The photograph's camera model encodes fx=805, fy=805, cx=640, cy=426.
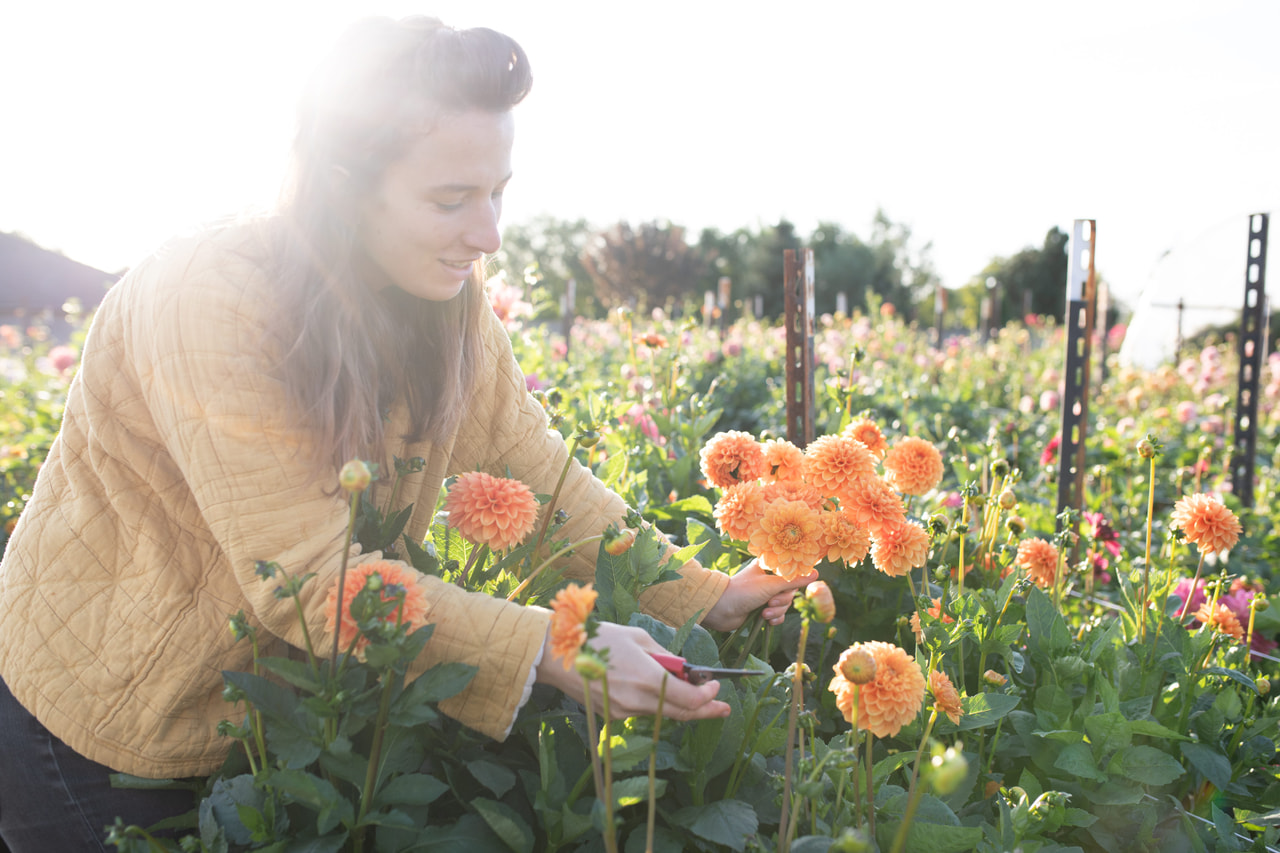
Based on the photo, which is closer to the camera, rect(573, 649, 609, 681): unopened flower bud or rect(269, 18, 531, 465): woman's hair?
rect(573, 649, 609, 681): unopened flower bud

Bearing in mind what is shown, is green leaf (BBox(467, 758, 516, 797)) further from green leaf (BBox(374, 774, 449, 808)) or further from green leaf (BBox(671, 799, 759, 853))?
green leaf (BBox(671, 799, 759, 853))

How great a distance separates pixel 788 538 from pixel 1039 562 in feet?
2.62

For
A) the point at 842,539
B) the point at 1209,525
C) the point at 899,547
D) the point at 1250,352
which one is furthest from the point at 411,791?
the point at 1250,352

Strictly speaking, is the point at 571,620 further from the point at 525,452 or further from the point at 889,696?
the point at 525,452

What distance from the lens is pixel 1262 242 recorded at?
284cm

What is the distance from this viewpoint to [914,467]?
149 cm

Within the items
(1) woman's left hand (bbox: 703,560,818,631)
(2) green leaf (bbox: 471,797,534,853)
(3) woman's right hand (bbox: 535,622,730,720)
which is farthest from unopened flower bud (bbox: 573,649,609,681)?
(1) woman's left hand (bbox: 703,560,818,631)

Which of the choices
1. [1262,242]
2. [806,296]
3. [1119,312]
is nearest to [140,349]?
[806,296]

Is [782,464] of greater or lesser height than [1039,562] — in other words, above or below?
above

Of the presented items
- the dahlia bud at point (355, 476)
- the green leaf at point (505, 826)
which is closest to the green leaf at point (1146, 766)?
the green leaf at point (505, 826)

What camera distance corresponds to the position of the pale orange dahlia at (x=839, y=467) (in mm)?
1234

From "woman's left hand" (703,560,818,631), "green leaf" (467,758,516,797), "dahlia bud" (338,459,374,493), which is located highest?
"dahlia bud" (338,459,374,493)

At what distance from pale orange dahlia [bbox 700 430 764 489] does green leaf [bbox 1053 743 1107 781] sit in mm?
615

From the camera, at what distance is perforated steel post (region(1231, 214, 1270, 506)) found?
2.89 meters
